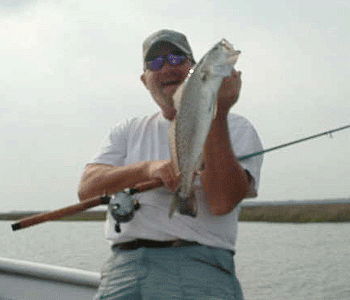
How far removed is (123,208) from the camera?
9.25 feet

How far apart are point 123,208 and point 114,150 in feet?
1.57

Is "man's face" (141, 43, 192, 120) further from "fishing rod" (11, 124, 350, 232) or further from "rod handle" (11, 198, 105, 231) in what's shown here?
"rod handle" (11, 198, 105, 231)

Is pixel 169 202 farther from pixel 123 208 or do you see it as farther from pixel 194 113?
pixel 194 113

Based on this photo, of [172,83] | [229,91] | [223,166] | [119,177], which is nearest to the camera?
[229,91]

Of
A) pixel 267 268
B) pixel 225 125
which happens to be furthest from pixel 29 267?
pixel 267 268

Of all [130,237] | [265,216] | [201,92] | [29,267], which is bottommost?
[265,216]

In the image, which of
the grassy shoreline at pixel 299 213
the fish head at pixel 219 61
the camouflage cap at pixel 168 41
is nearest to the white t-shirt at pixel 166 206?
the camouflage cap at pixel 168 41

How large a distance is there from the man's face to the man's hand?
704 mm

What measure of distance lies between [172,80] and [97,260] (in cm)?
2050

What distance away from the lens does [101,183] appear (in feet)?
10.0

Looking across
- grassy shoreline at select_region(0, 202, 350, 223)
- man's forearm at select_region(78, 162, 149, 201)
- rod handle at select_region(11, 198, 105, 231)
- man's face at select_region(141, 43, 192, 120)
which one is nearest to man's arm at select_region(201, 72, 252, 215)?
man's forearm at select_region(78, 162, 149, 201)

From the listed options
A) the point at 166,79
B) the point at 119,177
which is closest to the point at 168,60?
the point at 166,79

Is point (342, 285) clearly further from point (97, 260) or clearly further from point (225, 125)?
point (225, 125)

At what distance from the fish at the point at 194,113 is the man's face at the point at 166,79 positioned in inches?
24.0
